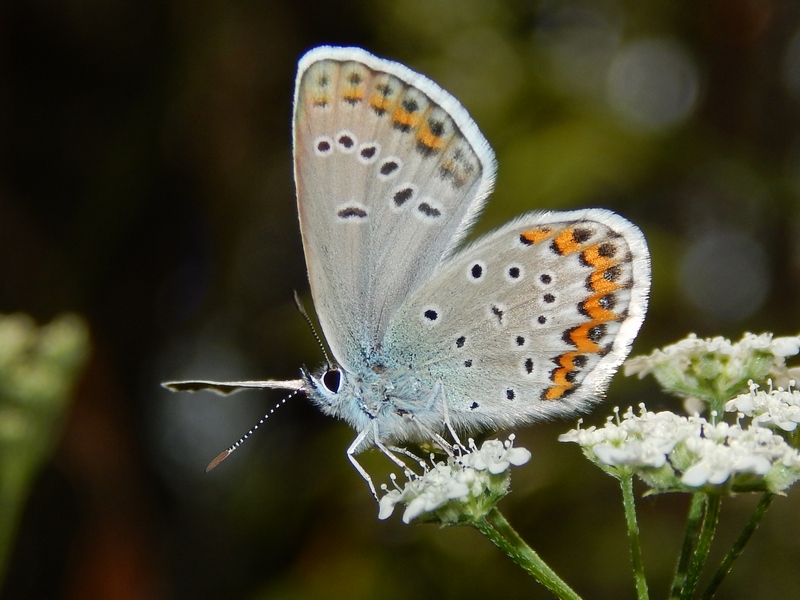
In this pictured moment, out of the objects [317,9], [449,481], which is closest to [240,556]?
[449,481]

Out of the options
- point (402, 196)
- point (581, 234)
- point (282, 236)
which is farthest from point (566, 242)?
point (282, 236)

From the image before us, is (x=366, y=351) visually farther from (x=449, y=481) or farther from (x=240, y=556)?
(x=240, y=556)

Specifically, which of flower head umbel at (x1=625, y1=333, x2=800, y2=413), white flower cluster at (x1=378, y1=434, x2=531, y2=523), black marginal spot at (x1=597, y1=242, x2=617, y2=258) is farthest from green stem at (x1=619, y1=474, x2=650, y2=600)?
black marginal spot at (x1=597, y1=242, x2=617, y2=258)

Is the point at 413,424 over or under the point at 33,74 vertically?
under

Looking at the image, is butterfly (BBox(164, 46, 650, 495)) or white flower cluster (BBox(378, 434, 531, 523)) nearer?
white flower cluster (BBox(378, 434, 531, 523))

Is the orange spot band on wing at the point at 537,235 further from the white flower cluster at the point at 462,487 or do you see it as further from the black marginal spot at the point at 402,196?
the white flower cluster at the point at 462,487

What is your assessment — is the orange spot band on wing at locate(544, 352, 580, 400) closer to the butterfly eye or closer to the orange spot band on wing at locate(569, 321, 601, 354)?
the orange spot band on wing at locate(569, 321, 601, 354)

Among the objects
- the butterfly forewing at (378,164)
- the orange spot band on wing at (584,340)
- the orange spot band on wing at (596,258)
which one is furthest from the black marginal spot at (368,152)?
the orange spot band on wing at (584,340)
